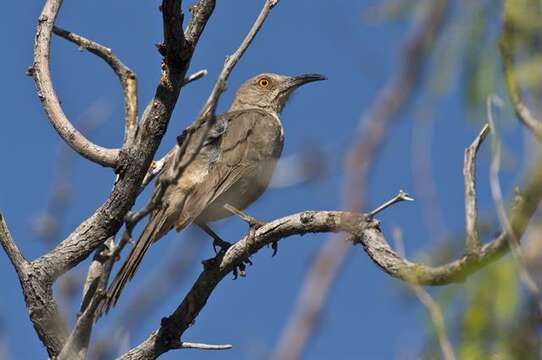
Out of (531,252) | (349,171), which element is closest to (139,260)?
(531,252)

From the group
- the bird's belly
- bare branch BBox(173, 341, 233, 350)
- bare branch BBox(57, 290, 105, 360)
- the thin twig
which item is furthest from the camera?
the bird's belly

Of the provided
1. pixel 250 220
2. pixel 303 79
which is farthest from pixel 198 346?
pixel 303 79

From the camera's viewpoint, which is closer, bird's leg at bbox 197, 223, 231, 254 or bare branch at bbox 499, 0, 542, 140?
bare branch at bbox 499, 0, 542, 140

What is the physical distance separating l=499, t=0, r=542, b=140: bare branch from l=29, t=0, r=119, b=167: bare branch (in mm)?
3653

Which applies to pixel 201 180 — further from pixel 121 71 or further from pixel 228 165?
pixel 121 71

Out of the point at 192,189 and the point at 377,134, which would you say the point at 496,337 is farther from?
the point at 192,189

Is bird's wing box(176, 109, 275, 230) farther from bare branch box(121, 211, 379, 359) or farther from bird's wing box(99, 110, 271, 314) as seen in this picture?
bare branch box(121, 211, 379, 359)

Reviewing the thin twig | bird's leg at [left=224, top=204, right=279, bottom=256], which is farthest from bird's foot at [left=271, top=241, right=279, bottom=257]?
the thin twig

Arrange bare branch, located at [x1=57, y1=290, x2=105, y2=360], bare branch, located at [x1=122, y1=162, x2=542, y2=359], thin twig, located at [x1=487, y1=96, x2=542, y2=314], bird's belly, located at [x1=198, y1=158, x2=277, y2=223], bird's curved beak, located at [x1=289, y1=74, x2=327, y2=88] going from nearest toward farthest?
thin twig, located at [x1=487, y1=96, x2=542, y2=314]
bare branch, located at [x1=122, y1=162, x2=542, y2=359]
bare branch, located at [x1=57, y1=290, x2=105, y2=360]
bird's belly, located at [x1=198, y1=158, x2=277, y2=223]
bird's curved beak, located at [x1=289, y1=74, x2=327, y2=88]

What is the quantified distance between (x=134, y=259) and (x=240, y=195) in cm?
157

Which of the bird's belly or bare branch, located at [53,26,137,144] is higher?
bare branch, located at [53,26,137,144]

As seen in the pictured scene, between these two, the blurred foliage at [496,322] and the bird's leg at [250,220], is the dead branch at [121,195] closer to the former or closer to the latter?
the bird's leg at [250,220]

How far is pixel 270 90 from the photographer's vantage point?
10133mm

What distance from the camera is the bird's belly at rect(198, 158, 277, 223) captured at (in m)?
7.91
